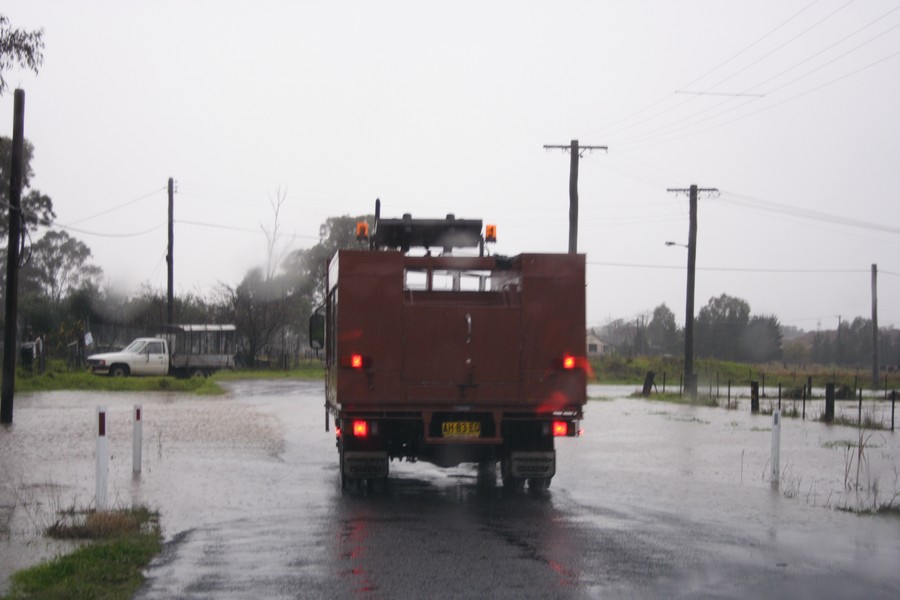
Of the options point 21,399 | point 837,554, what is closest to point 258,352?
point 21,399

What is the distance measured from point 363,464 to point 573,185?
2396 centimetres

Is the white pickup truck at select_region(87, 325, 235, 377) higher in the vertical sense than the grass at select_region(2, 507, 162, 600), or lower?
higher

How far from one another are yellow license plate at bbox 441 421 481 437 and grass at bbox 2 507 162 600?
3221mm

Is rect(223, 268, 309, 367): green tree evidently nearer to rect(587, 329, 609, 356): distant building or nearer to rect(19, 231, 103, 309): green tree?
rect(19, 231, 103, 309): green tree

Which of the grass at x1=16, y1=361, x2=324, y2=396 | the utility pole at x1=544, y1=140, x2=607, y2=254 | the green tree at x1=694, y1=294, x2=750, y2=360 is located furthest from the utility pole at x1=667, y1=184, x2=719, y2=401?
the green tree at x1=694, y1=294, x2=750, y2=360

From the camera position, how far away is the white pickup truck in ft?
147

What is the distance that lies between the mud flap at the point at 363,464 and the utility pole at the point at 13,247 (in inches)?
527

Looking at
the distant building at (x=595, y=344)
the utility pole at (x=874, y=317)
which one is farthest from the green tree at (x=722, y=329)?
the utility pole at (x=874, y=317)

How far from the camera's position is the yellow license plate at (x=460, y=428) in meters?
12.0

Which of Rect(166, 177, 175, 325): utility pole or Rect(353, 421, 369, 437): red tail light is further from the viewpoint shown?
Rect(166, 177, 175, 325): utility pole

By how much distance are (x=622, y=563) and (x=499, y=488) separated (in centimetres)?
498

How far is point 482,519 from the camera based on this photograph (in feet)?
35.6

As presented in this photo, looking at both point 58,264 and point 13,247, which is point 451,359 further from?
point 58,264

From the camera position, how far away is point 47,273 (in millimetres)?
92312
